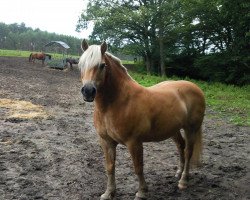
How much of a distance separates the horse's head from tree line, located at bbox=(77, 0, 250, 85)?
15668 millimetres

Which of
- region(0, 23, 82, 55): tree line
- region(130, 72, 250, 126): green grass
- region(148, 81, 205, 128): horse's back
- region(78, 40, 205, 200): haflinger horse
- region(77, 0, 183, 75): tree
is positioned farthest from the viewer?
region(0, 23, 82, 55): tree line

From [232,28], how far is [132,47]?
374 inches

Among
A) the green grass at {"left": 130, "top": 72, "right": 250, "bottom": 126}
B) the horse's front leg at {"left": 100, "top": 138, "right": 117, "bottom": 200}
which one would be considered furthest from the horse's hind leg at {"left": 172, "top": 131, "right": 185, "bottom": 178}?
the green grass at {"left": 130, "top": 72, "right": 250, "bottom": 126}

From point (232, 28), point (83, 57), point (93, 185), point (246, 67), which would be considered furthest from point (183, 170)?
point (232, 28)

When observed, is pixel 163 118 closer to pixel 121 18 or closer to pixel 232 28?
pixel 232 28

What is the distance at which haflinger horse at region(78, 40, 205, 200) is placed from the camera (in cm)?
381

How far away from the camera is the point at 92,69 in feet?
12.3

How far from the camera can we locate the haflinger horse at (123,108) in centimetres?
381

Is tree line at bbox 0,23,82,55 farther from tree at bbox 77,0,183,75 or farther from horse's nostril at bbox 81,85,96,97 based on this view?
horse's nostril at bbox 81,85,96,97

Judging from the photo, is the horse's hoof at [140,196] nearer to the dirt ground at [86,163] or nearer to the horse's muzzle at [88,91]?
the dirt ground at [86,163]

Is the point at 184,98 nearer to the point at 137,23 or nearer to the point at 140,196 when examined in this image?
the point at 140,196

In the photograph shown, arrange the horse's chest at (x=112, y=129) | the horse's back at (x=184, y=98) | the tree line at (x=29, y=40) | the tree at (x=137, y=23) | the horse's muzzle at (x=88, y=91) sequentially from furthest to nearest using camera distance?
the tree line at (x=29, y=40) < the tree at (x=137, y=23) < the horse's back at (x=184, y=98) < the horse's chest at (x=112, y=129) < the horse's muzzle at (x=88, y=91)

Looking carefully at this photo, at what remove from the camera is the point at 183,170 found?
527 cm

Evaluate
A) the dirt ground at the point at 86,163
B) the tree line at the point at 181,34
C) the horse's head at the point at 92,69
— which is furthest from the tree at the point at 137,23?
the horse's head at the point at 92,69
